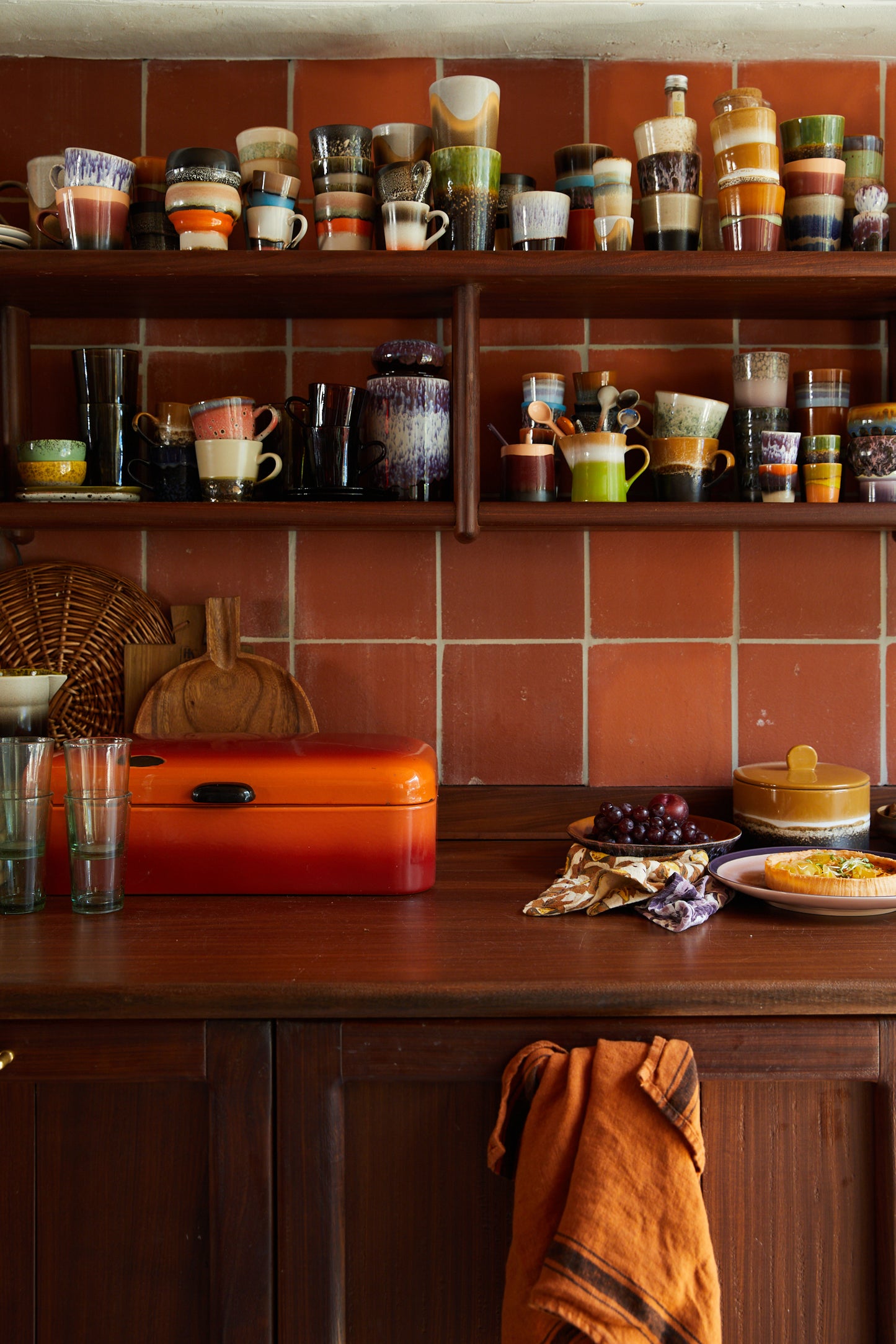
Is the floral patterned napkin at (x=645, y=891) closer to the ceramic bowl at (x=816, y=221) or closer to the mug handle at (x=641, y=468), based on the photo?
the mug handle at (x=641, y=468)

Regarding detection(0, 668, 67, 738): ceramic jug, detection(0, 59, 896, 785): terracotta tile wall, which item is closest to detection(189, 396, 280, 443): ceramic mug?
detection(0, 59, 896, 785): terracotta tile wall

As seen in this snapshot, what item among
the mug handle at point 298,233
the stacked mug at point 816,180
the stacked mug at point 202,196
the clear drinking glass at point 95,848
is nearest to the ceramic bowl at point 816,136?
the stacked mug at point 816,180

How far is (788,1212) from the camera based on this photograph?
3.64 ft

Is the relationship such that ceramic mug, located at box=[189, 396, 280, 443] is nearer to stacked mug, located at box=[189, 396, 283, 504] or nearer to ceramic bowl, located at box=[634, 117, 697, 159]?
stacked mug, located at box=[189, 396, 283, 504]

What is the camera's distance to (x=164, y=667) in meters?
1.77

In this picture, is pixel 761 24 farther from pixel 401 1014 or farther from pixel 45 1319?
pixel 45 1319

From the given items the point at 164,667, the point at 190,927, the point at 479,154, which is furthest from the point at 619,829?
the point at 479,154

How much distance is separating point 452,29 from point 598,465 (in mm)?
748

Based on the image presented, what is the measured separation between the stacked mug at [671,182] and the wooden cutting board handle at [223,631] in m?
0.87

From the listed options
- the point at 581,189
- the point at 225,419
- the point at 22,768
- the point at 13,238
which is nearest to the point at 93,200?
the point at 13,238

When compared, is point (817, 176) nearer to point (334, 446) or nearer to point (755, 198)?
point (755, 198)

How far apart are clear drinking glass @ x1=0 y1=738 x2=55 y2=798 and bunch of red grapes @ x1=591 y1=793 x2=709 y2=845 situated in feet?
2.50

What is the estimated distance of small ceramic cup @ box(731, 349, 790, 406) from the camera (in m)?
1.66

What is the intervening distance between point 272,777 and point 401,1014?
1.37 ft
